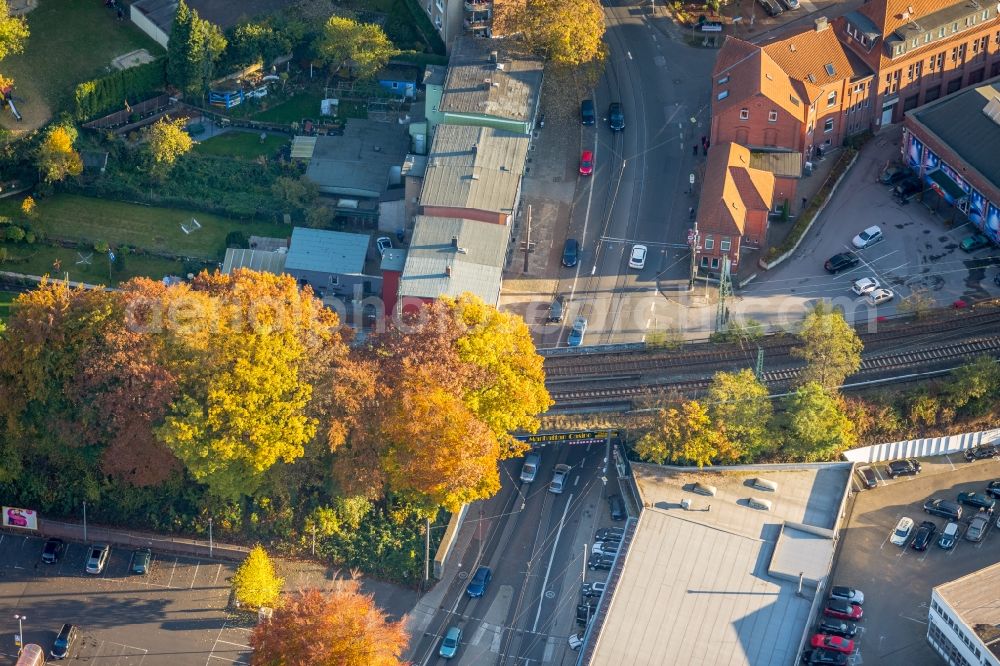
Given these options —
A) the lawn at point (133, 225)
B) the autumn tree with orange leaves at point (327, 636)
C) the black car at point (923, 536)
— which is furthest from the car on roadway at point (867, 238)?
the autumn tree with orange leaves at point (327, 636)

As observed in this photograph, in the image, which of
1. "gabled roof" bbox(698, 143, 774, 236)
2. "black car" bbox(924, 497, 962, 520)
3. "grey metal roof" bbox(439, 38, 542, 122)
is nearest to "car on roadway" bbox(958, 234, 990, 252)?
"gabled roof" bbox(698, 143, 774, 236)

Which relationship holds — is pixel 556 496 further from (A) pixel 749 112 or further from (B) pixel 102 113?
(B) pixel 102 113

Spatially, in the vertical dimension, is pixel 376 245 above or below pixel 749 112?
below

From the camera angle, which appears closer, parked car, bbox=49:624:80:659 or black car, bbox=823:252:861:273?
parked car, bbox=49:624:80:659

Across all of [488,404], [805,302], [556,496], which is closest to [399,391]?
[488,404]

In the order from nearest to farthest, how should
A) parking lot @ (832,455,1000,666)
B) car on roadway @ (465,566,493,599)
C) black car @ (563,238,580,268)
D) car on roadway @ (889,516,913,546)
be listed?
parking lot @ (832,455,1000,666), car on roadway @ (465,566,493,599), car on roadway @ (889,516,913,546), black car @ (563,238,580,268)

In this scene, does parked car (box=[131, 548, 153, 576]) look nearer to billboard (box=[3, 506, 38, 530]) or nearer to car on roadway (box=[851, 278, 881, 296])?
billboard (box=[3, 506, 38, 530])

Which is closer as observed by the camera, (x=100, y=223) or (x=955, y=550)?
(x=955, y=550)

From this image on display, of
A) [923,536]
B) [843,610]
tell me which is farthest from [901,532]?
[843,610]
